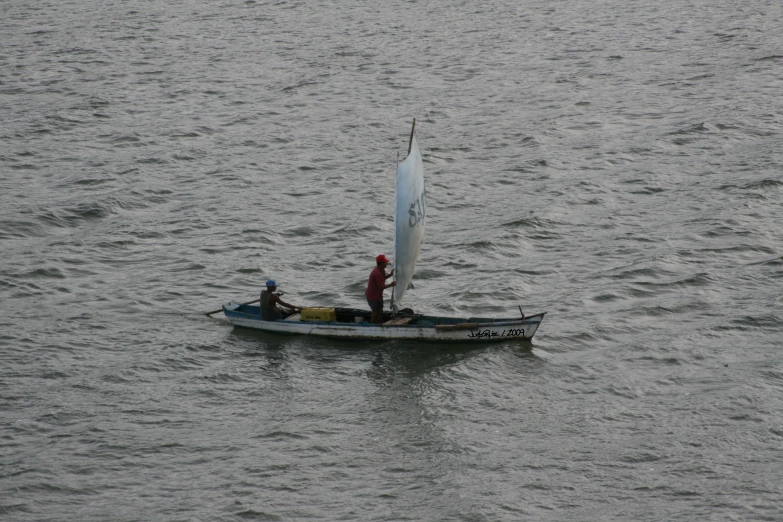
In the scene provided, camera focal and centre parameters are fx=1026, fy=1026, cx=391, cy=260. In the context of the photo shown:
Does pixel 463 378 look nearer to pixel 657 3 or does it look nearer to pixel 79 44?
pixel 79 44

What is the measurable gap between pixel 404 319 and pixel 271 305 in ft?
11.0

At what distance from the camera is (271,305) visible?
2575 centimetres

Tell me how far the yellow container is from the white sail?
167cm

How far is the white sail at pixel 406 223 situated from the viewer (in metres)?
26.1

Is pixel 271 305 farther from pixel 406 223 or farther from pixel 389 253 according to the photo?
pixel 389 253

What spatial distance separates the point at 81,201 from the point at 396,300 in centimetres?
1390

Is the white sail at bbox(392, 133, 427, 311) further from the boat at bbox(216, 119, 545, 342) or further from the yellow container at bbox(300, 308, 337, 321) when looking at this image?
the yellow container at bbox(300, 308, 337, 321)

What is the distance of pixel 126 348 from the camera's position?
83.5 ft

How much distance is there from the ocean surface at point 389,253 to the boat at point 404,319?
42 centimetres

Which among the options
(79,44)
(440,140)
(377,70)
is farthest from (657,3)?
(79,44)

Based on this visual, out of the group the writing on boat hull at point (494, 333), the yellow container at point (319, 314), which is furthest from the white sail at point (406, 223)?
the writing on boat hull at point (494, 333)

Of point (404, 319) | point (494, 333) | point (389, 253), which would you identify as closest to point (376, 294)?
point (404, 319)

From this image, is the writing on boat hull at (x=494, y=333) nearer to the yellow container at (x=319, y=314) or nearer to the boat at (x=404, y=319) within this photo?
the boat at (x=404, y=319)

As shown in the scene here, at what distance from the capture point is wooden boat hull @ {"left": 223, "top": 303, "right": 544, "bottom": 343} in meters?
24.9
